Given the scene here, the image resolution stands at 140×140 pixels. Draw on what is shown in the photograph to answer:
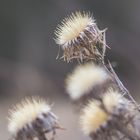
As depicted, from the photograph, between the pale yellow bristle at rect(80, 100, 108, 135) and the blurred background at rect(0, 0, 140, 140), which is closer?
the pale yellow bristle at rect(80, 100, 108, 135)

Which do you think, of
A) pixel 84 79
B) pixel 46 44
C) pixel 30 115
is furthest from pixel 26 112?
pixel 46 44

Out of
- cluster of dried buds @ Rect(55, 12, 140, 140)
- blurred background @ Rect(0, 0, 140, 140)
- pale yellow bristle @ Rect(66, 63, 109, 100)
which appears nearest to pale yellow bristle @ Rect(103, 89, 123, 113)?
cluster of dried buds @ Rect(55, 12, 140, 140)

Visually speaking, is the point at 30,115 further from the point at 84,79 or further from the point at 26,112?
the point at 84,79

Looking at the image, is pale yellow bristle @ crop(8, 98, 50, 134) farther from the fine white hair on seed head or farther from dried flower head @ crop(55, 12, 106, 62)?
dried flower head @ crop(55, 12, 106, 62)

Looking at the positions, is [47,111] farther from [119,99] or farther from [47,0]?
[47,0]

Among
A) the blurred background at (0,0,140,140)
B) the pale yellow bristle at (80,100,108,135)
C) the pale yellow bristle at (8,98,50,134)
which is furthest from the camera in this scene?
the blurred background at (0,0,140,140)

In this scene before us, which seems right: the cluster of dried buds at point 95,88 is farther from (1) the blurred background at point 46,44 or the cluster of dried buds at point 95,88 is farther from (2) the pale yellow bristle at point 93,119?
(1) the blurred background at point 46,44

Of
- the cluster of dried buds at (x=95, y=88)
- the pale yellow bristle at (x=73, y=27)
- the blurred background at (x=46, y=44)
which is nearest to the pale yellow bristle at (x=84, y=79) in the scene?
the cluster of dried buds at (x=95, y=88)
